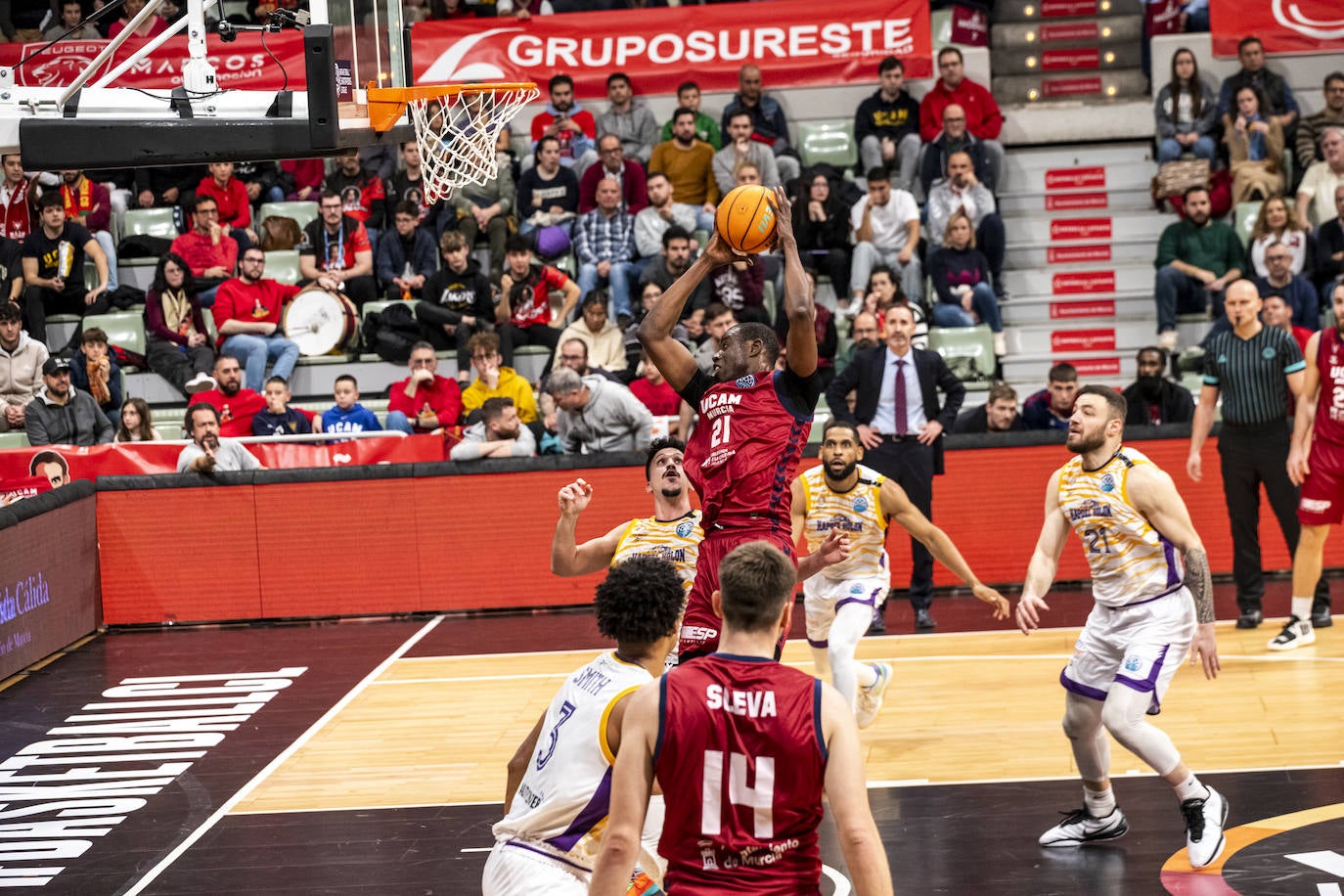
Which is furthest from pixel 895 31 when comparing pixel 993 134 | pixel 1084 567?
pixel 1084 567

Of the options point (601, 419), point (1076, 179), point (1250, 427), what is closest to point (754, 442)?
point (1250, 427)

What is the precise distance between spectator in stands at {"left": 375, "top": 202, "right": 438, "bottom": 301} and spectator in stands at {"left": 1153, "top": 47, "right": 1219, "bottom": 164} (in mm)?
7811

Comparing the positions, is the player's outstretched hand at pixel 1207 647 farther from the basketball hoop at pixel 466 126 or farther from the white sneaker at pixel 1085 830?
the basketball hoop at pixel 466 126

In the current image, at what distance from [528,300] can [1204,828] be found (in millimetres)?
9994

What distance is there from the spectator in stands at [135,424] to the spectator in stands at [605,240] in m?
4.35

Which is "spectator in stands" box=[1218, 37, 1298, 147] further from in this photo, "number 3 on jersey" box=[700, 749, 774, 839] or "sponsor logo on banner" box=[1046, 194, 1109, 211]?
"number 3 on jersey" box=[700, 749, 774, 839]

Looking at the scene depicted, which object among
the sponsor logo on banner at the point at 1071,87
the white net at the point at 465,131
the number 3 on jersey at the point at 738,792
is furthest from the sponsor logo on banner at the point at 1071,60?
the number 3 on jersey at the point at 738,792

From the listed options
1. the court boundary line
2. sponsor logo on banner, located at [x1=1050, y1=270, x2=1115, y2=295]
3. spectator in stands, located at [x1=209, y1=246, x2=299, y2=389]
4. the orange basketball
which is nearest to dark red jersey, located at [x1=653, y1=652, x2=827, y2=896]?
the orange basketball

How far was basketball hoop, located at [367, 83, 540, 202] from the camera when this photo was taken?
914 cm

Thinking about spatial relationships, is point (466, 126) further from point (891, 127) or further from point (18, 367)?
point (891, 127)

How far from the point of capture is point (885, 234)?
1650 centimetres

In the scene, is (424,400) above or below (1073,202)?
below

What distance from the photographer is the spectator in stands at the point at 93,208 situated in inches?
677

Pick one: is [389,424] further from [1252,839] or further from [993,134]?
[1252,839]
